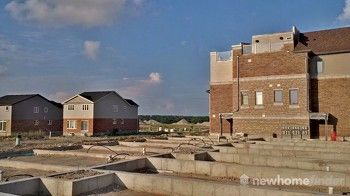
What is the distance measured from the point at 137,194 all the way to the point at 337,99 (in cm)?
2750

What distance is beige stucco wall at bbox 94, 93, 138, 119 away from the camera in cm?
5415

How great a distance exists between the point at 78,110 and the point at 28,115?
24.0 feet

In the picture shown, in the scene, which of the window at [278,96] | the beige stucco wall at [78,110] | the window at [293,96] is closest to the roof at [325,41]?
the window at [293,96]

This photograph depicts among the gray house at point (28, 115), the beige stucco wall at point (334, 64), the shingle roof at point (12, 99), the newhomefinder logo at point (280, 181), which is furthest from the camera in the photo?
the shingle roof at point (12, 99)

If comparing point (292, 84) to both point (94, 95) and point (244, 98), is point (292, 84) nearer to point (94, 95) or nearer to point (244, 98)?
point (244, 98)

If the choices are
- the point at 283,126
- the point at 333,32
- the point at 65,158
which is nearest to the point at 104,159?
the point at 65,158

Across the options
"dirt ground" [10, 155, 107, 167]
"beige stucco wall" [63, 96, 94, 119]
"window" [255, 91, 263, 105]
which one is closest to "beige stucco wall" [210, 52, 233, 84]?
"window" [255, 91, 263, 105]

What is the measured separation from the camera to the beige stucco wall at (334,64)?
33875 millimetres

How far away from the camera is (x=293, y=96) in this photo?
115 ft

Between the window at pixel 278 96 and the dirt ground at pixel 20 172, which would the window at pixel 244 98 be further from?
the dirt ground at pixel 20 172

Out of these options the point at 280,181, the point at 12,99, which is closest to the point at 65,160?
the point at 280,181

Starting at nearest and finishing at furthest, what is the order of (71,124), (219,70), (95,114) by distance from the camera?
(219,70), (95,114), (71,124)

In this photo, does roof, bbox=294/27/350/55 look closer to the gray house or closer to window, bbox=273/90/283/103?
window, bbox=273/90/283/103

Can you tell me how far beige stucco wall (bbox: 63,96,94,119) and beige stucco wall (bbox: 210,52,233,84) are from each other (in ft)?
65.7
